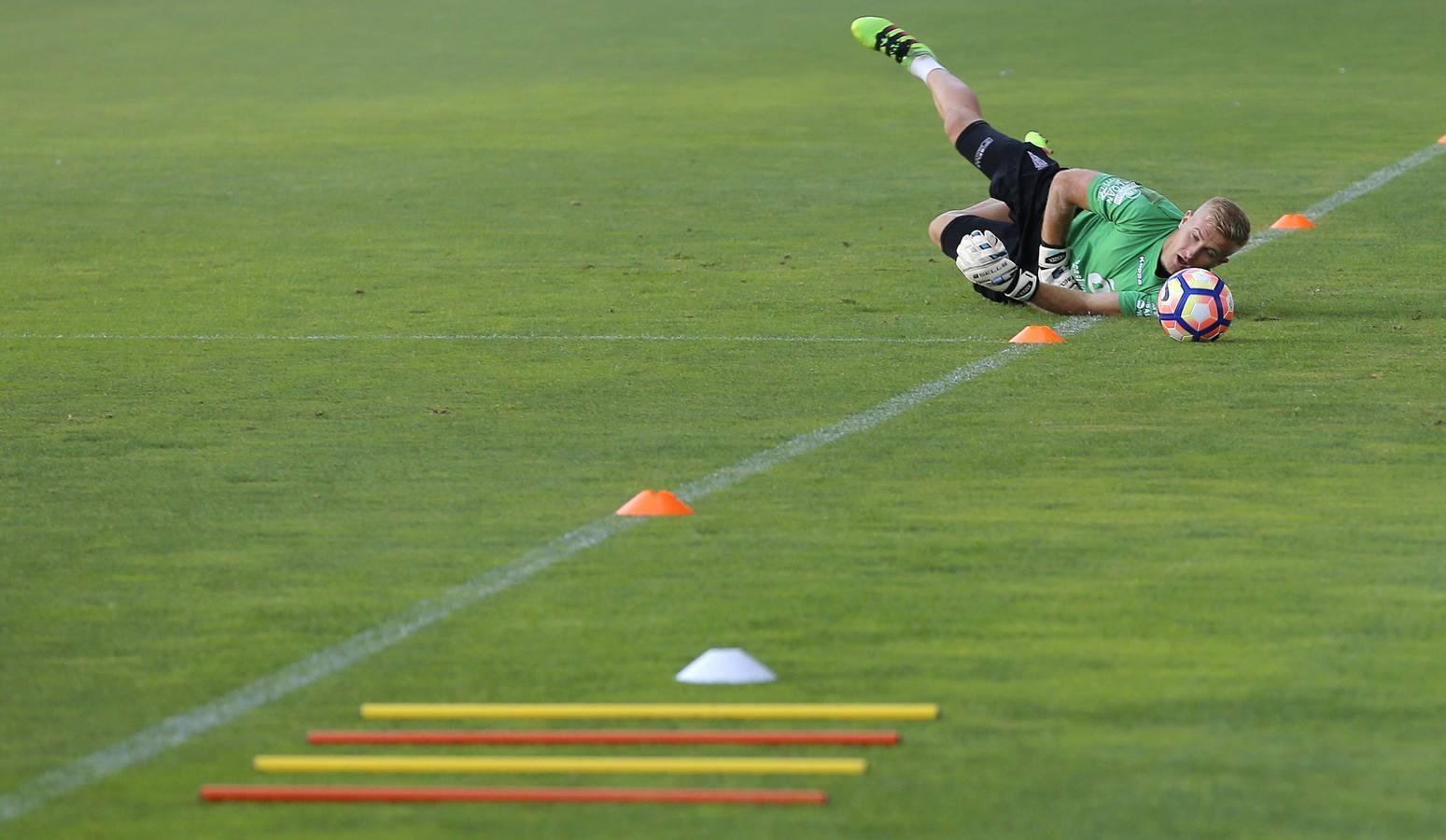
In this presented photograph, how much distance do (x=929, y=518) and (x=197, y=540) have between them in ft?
7.28

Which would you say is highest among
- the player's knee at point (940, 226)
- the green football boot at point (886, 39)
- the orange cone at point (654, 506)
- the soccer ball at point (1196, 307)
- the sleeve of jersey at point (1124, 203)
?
the green football boot at point (886, 39)

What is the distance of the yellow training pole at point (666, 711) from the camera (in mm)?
4891

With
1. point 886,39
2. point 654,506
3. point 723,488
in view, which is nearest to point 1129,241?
point 886,39

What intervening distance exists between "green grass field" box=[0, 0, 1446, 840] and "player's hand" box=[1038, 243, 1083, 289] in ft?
0.64

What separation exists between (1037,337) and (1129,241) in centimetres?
91

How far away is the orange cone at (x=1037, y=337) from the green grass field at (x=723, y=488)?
0.25 meters

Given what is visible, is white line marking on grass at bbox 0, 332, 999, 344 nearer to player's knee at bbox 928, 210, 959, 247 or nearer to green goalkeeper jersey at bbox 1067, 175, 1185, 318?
green goalkeeper jersey at bbox 1067, 175, 1185, 318

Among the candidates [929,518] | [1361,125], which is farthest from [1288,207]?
[929,518]

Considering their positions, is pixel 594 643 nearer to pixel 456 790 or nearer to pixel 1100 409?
pixel 456 790

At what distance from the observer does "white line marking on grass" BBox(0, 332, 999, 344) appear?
10219 millimetres

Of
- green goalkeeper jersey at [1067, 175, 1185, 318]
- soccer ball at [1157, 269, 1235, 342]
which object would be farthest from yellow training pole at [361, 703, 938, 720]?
green goalkeeper jersey at [1067, 175, 1185, 318]

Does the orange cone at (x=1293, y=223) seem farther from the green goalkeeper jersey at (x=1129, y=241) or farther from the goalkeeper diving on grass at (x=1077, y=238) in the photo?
the green goalkeeper jersey at (x=1129, y=241)

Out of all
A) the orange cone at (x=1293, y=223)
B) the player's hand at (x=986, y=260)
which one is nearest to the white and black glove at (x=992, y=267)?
the player's hand at (x=986, y=260)

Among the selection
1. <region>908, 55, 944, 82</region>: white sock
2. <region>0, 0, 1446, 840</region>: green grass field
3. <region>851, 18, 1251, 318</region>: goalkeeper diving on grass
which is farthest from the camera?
<region>908, 55, 944, 82</region>: white sock
